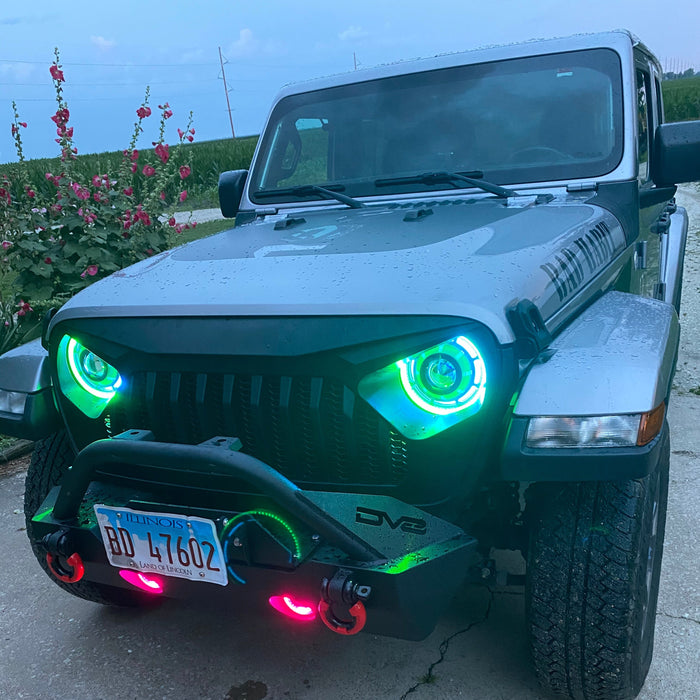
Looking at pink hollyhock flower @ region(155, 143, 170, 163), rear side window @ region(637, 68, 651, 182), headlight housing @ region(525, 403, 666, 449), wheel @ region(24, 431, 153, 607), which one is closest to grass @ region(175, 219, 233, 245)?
pink hollyhock flower @ region(155, 143, 170, 163)

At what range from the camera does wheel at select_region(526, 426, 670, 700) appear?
195 centimetres

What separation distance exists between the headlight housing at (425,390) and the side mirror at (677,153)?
171 centimetres

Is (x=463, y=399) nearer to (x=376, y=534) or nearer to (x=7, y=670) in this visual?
(x=376, y=534)

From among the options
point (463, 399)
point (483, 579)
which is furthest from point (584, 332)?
point (483, 579)

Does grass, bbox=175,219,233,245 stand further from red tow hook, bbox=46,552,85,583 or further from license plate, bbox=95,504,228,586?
license plate, bbox=95,504,228,586

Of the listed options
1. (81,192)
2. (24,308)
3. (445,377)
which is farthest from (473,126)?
(24,308)

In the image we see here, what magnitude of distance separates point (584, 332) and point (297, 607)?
1064 millimetres

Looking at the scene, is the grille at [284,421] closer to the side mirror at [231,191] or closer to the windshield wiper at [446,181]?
the windshield wiper at [446,181]

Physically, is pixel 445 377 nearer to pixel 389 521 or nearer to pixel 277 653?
pixel 389 521

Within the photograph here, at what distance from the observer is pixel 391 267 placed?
2154 mm

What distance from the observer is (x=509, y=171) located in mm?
3080

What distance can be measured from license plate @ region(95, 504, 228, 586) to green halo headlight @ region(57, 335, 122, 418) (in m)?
0.39

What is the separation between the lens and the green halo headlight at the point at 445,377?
1.86m

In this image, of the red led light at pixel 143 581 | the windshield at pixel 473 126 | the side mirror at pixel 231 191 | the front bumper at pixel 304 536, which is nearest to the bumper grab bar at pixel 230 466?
the front bumper at pixel 304 536
